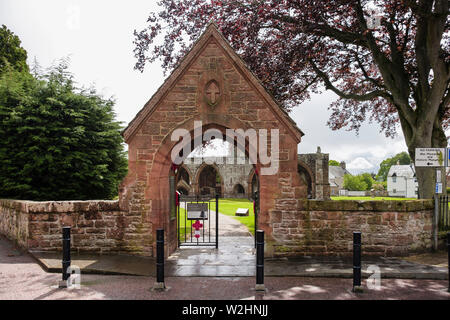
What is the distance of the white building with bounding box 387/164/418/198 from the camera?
6919cm

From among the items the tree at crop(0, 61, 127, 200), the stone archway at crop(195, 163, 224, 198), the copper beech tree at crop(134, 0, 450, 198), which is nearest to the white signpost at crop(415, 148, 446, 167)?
the copper beech tree at crop(134, 0, 450, 198)

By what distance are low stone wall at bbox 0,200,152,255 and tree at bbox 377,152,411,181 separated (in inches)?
3830

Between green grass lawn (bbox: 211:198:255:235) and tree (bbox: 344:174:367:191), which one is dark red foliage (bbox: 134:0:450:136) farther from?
tree (bbox: 344:174:367:191)

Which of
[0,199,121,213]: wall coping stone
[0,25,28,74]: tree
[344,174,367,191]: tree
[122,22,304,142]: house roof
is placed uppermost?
[0,25,28,74]: tree

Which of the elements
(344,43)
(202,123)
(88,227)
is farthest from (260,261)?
(344,43)

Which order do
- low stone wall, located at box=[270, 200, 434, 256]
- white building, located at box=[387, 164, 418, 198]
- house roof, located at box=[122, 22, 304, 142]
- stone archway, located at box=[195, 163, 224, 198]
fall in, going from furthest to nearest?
white building, located at box=[387, 164, 418, 198]
stone archway, located at box=[195, 163, 224, 198]
house roof, located at box=[122, 22, 304, 142]
low stone wall, located at box=[270, 200, 434, 256]

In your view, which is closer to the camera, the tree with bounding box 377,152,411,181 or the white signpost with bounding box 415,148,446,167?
the white signpost with bounding box 415,148,446,167

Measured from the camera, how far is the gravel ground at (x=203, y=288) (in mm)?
5547

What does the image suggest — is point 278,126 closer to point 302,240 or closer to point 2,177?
point 302,240

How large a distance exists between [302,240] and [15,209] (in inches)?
328

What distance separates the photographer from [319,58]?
42.8 feet

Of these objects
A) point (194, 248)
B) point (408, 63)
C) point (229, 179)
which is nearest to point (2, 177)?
point (194, 248)

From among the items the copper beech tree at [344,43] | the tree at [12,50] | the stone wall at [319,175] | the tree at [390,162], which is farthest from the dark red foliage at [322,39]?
the tree at [390,162]

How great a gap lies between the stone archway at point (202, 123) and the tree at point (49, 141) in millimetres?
5236
